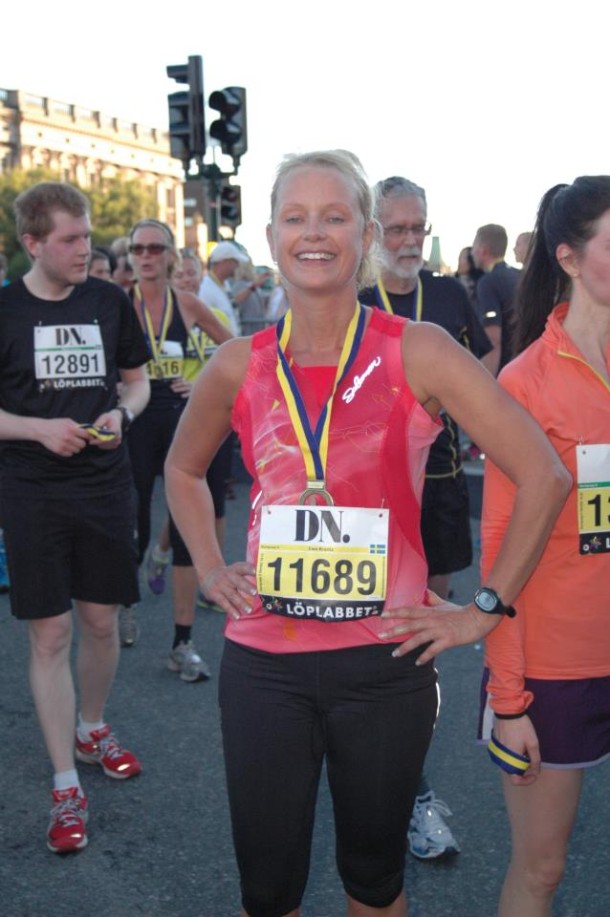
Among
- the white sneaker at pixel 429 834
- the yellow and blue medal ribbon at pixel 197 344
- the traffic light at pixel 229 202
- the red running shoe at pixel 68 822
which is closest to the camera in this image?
the white sneaker at pixel 429 834

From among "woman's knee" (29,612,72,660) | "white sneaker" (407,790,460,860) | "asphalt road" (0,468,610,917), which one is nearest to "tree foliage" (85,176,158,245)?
"asphalt road" (0,468,610,917)

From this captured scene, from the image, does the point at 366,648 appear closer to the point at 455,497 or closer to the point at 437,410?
the point at 437,410

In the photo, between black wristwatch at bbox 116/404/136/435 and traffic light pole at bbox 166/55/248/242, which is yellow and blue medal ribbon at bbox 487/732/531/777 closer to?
black wristwatch at bbox 116/404/136/435

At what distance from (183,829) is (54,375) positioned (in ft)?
5.44

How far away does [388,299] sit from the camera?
161 inches

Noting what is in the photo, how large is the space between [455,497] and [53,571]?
146 centimetres

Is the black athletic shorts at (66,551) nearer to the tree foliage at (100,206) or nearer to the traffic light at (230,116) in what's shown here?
the traffic light at (230,116)

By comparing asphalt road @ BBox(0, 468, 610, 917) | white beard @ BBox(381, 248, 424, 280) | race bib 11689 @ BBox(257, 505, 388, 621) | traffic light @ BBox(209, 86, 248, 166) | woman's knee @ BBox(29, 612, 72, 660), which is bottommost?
asphalt road @ BBox(0, 468, 610, 917)

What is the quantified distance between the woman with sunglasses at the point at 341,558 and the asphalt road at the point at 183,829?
1.15 meters

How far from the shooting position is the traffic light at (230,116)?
13117mm

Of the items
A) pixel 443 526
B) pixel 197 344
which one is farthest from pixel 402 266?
pixel 197 344

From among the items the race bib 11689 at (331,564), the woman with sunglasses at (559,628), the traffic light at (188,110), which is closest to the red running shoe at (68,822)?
the woman with sunglasses at (559,628)

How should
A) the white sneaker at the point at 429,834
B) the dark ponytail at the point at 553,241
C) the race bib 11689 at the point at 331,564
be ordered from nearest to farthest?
1. the race bib 11689 at the point at 331,564
2. the dark ponytail at the point at 553,241
3. the white sneaker at the point at 429,834

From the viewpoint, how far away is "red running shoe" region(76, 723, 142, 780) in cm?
453
